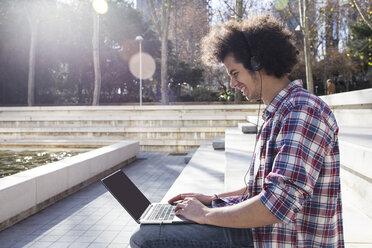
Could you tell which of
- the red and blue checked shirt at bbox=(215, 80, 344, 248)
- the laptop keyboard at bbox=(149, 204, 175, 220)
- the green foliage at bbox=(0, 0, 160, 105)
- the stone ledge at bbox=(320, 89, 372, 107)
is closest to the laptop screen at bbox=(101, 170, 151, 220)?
the laptop keyboard at bbox=(149, 204, 175, 220)

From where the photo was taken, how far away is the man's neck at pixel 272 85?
1.49 metres

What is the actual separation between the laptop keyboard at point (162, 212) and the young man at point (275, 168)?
0.07 metres

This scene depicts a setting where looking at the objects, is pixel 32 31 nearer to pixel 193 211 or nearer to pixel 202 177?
pixel 202 177

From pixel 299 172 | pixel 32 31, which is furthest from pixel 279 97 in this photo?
pixel 32 31

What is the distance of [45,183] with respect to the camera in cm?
507

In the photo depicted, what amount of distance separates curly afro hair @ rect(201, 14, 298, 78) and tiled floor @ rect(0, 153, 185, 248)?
2.94 meters

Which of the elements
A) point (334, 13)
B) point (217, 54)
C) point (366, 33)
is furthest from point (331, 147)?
point (334, 13)

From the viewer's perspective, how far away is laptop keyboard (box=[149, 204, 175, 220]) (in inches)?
62.6

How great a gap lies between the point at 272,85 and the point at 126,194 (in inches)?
40.8

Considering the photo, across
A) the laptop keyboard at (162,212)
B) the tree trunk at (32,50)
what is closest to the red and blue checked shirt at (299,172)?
the laptop keyboard at (162,212)

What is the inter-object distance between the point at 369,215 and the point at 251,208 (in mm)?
1875

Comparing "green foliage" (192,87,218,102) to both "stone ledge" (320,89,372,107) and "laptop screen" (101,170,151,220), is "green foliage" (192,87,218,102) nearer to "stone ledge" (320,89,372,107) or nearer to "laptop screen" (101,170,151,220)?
"stone ledge" (320,89,372,107)

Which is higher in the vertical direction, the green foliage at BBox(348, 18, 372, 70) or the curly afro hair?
the green foliage at BBox(348, 18, 372, 70)

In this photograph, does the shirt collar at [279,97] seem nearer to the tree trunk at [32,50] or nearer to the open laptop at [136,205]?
the open laptop at [136,205]
